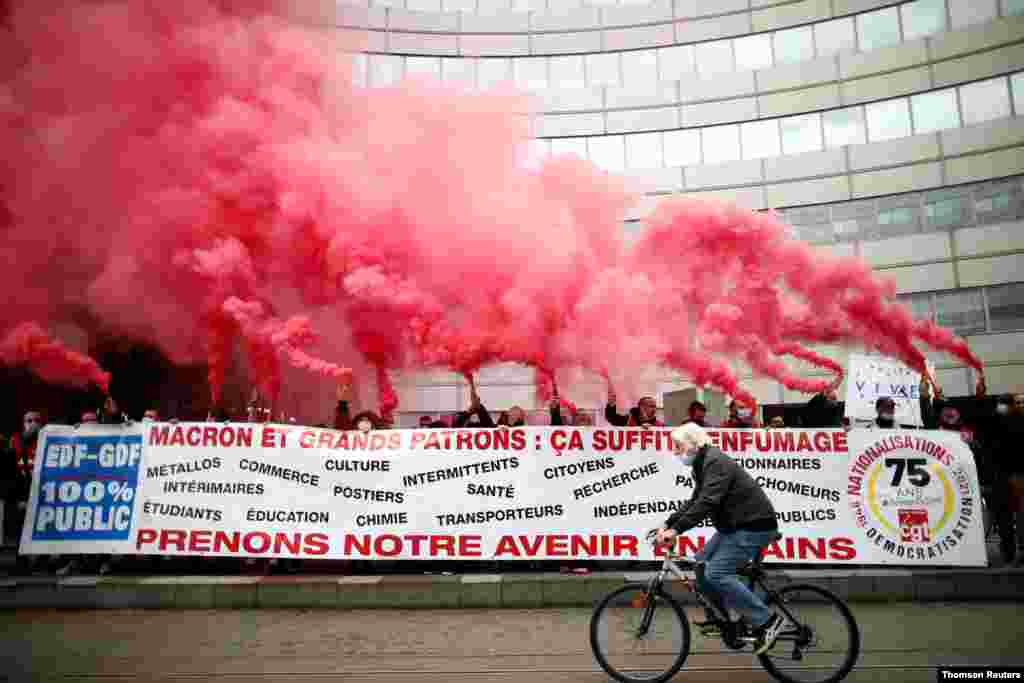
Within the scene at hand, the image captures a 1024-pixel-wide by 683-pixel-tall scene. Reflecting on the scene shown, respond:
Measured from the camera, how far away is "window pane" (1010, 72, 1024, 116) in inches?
918

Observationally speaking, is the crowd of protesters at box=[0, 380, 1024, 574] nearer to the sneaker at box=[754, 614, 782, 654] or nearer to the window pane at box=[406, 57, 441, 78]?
the sneaker at box=[754, 614, 782, 654]

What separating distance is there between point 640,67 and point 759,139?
17.0 ft

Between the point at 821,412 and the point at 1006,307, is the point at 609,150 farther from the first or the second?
the point at 821,412

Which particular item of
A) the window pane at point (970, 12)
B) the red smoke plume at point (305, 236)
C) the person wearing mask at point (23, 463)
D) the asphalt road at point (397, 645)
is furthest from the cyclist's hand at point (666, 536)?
the window pane at point (970, 12)

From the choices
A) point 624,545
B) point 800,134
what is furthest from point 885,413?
point 800,134

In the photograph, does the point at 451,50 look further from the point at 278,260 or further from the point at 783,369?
the point at 783,369

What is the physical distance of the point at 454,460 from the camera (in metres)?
8.84

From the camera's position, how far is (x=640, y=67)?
28016mm

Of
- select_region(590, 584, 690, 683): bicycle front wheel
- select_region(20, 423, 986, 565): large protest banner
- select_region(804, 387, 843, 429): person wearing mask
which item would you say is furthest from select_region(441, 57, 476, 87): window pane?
select_region(590, 584, 690, 683): bicycle front wheel

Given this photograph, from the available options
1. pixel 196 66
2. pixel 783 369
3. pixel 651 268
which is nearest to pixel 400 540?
pixel 651 268

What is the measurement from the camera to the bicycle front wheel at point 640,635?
515 centimetres

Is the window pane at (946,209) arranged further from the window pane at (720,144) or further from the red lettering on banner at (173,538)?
the red lettering on banner at (173,538)

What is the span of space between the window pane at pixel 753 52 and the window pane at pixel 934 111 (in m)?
5.18

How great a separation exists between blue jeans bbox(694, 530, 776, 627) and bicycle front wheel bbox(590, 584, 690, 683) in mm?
307
